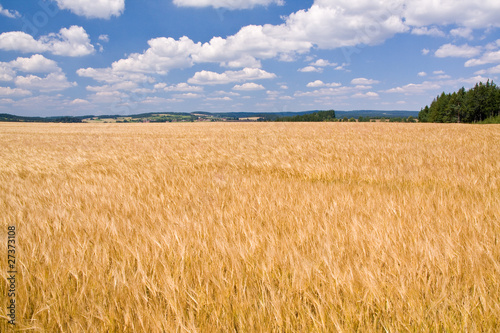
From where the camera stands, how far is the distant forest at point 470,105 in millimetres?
69375

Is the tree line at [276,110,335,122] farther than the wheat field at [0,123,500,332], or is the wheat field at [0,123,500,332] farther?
the tree line at [276,110,335,122]

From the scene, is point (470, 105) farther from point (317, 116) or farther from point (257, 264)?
point (257, 264)

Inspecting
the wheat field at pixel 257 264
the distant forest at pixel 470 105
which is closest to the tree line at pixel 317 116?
the distant forest at pixel 470 105

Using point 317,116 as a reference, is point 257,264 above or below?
below

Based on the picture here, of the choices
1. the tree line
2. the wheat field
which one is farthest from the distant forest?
the wheat field

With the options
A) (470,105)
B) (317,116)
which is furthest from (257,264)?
(317,116)

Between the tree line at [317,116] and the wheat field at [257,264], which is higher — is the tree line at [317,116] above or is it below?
above

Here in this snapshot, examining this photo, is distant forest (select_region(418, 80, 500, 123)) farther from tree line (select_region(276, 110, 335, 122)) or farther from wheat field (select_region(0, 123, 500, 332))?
wheat field (select_region(0, 123, 500, 332))

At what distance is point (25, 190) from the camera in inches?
121

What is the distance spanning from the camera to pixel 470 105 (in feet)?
233

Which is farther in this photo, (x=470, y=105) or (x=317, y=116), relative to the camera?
(x=317, y=116)

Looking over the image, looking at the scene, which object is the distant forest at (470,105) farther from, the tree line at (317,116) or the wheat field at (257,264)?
the wheat field at (257,264)

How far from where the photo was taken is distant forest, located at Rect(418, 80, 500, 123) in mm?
69375

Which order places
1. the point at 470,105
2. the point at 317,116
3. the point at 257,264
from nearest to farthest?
1. the point at 257,264
2. the point at 470,105
3. the point at 317,116
